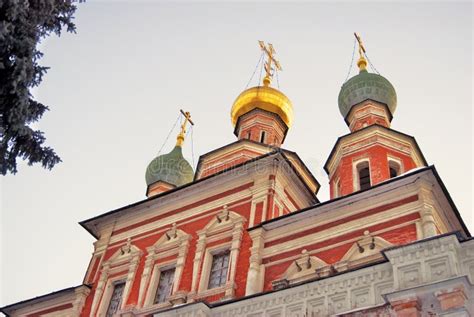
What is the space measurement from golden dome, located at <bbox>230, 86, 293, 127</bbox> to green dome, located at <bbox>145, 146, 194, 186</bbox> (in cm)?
360

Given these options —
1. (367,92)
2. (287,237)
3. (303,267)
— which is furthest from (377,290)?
(367,92)

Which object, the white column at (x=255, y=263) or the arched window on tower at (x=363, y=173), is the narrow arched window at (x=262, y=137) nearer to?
the arched window on tower at (x=363, y=173)

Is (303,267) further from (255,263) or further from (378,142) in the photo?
(378,142)

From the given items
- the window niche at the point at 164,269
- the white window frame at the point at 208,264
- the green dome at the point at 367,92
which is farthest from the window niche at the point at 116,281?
the green dome at the point at 367,92

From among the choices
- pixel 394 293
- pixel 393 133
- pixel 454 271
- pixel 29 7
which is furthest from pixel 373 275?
pixel 393 133

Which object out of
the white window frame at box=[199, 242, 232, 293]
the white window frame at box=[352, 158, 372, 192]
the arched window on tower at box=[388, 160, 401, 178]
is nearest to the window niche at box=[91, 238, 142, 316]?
the white window frame at box=[199, 242, 232, 293]

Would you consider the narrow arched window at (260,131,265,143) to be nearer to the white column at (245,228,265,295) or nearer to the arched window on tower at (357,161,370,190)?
the arched window on tower at (357,161,370,190)

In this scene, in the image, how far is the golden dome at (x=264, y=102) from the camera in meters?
21.3

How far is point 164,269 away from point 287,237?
3899 millimetres

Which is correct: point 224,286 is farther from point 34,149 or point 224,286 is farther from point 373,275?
point 34,149

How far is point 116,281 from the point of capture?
16219mm

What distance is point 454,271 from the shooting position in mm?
8438

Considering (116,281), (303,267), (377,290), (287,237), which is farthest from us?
(116,281)

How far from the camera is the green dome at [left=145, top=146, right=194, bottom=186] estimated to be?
23719 mm
